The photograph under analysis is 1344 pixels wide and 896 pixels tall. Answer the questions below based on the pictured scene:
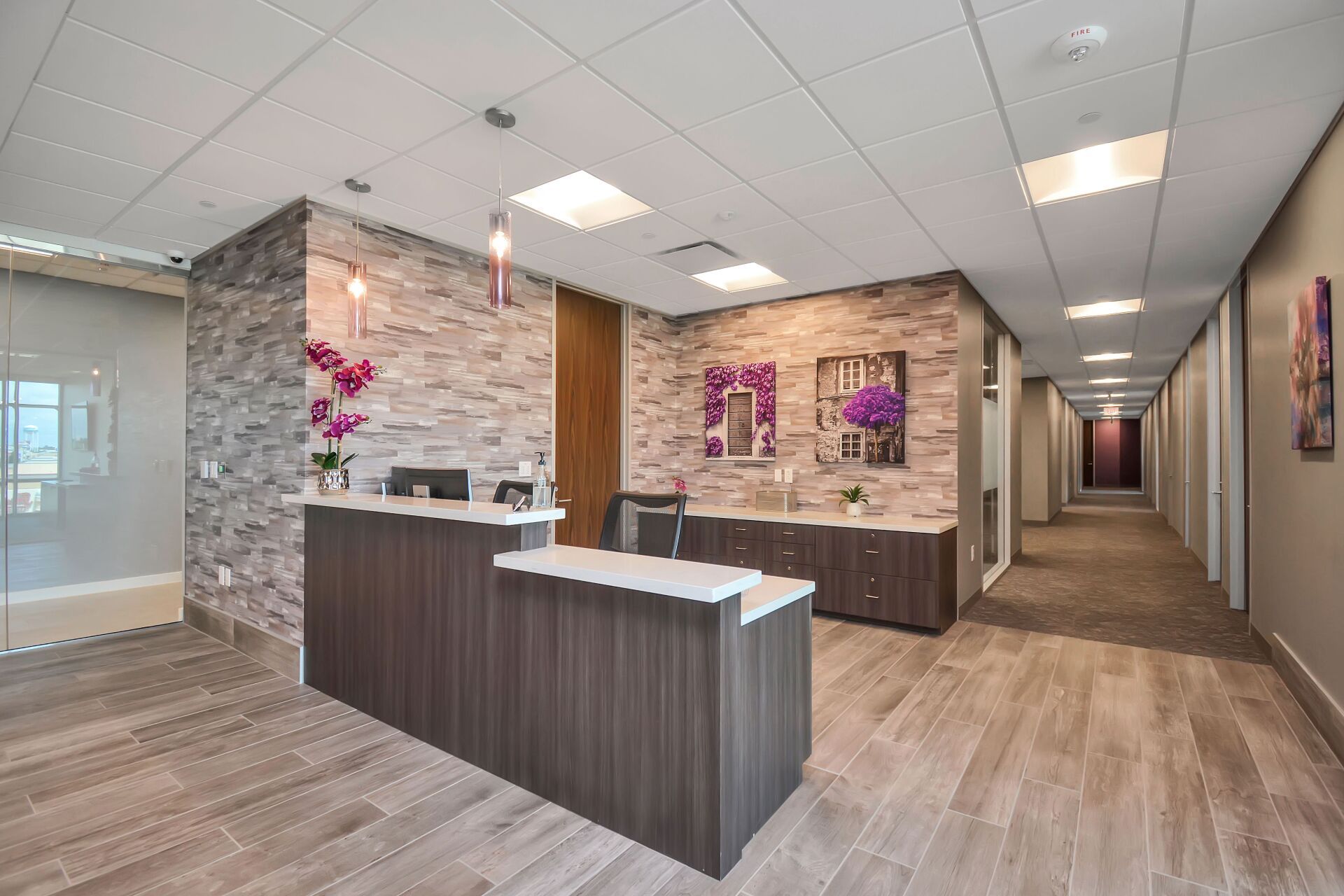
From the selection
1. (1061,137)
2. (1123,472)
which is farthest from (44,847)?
(1123,472)

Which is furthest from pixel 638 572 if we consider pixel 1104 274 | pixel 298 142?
pixel 1104 274

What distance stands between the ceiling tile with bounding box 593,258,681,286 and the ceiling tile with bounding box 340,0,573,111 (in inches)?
88.0

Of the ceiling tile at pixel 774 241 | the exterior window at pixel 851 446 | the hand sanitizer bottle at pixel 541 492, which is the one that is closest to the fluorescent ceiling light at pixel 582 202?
the ceiling tile at pixel 774 241

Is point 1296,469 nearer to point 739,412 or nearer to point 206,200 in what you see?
point 739,412

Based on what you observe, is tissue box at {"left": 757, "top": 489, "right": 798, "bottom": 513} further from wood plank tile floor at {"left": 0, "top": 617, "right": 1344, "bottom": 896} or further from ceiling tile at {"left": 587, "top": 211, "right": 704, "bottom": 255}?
ceiling tile at {"left": 587, "top": 211, "right": 704, "bottom": 255}

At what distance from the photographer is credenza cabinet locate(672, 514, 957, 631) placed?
15.1 feet

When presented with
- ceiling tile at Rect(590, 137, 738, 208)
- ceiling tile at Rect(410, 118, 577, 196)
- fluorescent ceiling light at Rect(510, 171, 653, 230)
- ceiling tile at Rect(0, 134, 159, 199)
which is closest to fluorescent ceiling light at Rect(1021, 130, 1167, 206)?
ceiling tile at Rect(590, 137, 738, 208)

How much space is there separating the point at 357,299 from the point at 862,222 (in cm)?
290

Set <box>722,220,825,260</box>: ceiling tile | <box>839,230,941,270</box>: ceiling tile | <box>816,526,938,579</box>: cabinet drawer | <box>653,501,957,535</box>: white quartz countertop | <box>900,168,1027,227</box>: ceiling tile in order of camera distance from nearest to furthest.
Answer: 1. <box>900,168,1027,227</box>: ceiling tile
2. <box>722,220,825,260</box>: ceiling tile
3. <box>839,230,941,270</box>: ceiling tile
4. <box>816,526,938,579</box>: cabinet drawer
5. <box>653,501,957,535</box>: white quartz countertop

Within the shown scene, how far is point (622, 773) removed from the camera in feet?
7.09

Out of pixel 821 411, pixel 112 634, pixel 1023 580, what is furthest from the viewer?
pixel 1023 580

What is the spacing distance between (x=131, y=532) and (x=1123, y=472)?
1116 inches

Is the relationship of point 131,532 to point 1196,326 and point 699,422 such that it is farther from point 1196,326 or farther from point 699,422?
point 1196,326

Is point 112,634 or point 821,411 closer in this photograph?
point 112,634
